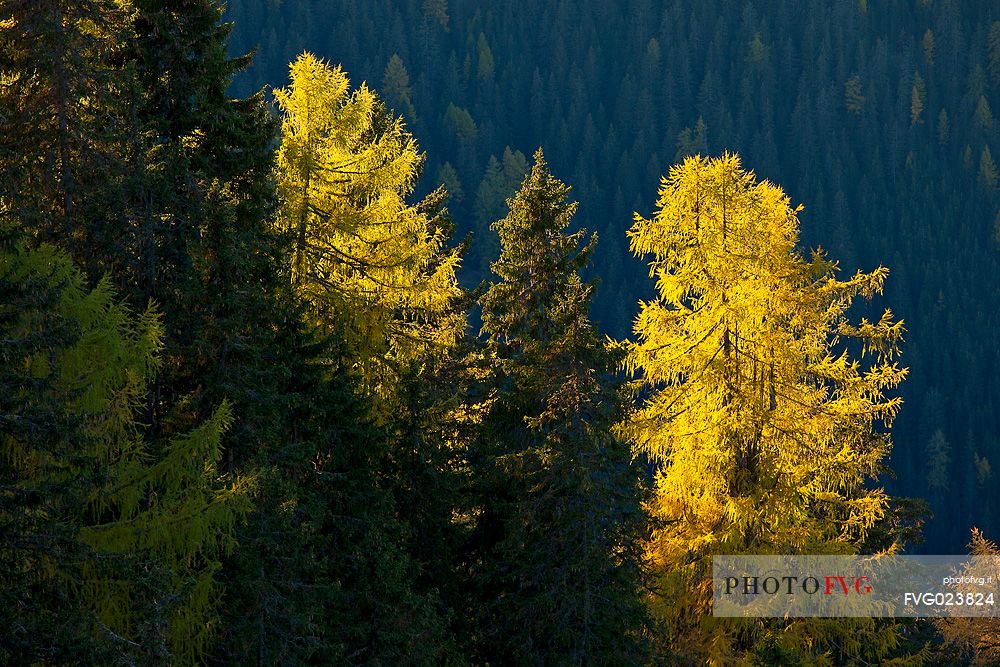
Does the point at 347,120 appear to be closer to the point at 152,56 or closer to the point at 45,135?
the point at 152,56

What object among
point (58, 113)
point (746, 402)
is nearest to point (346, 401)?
point (58, 113)

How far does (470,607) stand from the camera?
60.2ft

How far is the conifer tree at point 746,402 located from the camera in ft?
60.8

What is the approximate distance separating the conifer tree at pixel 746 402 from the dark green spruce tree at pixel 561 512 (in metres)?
1.01

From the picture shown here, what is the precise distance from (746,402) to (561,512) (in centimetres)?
389

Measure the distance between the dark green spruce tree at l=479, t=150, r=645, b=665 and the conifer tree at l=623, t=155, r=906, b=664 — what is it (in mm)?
1005

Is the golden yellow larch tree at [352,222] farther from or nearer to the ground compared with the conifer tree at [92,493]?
farther from the ground

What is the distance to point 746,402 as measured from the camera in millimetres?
18641

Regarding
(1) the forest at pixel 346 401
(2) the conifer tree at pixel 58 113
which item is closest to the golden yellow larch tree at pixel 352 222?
(1) the forest at pixel 346 401

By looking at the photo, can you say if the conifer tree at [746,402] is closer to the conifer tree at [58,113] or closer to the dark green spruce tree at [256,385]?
the dark green spruce tree at [256,385]

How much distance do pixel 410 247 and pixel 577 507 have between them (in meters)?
7.14

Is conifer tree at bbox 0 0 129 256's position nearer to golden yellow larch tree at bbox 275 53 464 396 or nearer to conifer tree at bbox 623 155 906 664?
golden yellow larch tree at bbox 275 53 464 396

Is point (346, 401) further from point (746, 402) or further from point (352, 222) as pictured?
point (746, 402)

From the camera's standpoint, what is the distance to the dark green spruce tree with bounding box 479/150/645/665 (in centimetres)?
1659
